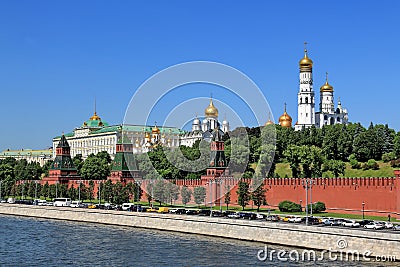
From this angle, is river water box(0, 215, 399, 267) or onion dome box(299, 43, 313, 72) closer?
river water box(0, 215, 399, 267)

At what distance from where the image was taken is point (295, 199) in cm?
5650

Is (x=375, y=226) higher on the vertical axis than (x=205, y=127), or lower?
lower

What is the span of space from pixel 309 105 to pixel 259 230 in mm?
71906

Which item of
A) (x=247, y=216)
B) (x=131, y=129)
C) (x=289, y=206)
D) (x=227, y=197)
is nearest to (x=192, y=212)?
(x=247, y=216)

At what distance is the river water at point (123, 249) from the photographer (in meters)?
33.9

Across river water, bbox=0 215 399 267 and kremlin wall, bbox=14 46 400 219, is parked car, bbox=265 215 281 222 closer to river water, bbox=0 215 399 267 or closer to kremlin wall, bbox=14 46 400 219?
river water, bbox=0 215 399 267

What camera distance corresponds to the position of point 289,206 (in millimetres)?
54344

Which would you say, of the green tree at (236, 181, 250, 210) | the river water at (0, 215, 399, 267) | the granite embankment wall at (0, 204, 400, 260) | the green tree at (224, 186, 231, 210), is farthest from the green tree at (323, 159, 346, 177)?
the river water at (0, 215, 399, 267)

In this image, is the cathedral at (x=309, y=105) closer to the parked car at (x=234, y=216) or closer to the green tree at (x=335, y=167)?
the green tree at (x=335, y=167)

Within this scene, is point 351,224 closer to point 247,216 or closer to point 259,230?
point 259,230

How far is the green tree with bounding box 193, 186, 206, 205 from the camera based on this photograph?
62.0 m

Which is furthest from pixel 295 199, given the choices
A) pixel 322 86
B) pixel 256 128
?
pixel 322 86

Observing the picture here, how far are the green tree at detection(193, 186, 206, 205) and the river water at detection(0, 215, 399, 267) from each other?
39.9 feet

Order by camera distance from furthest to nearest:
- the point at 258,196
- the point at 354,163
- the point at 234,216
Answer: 1. the point at 354,163
2. the point at 258,196
3. the point at 234,216
